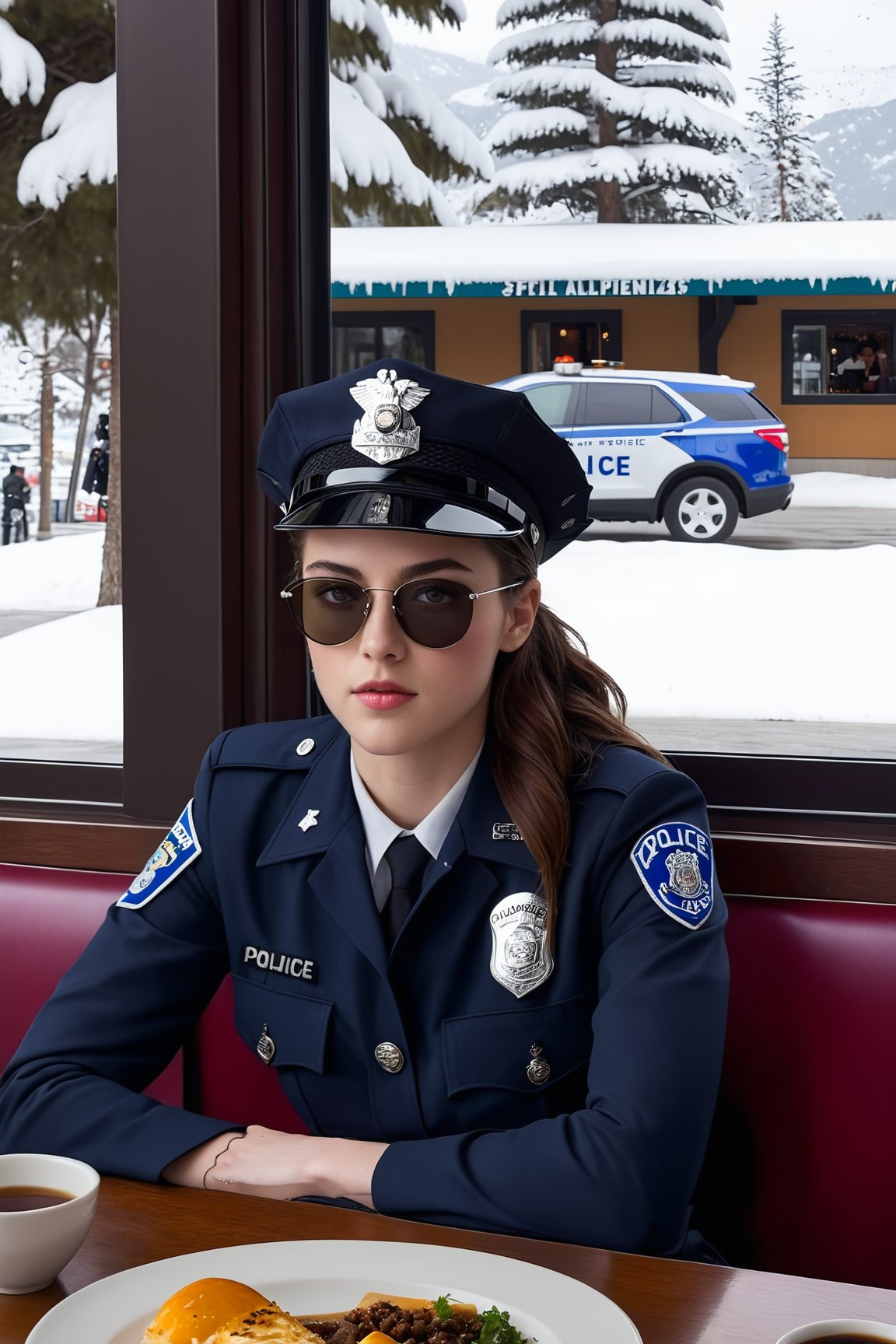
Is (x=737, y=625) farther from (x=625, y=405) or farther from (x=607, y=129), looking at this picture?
(x=607, y=129)

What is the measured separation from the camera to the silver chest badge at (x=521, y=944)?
58.1 inches

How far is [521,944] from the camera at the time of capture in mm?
1480

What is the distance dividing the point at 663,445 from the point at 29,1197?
1.47 metres

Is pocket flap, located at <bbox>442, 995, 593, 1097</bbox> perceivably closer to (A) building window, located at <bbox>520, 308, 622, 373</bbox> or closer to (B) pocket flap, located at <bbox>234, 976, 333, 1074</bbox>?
(B) pocket flap, located at <bbox>234, 976, 333, 1074</bbox>

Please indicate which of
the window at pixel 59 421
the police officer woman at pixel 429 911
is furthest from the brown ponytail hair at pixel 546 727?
the window at pixel 59 421

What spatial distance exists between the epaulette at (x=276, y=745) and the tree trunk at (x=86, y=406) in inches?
30.1

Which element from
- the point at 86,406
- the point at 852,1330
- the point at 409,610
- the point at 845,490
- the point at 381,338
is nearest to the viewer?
the point at 852,1330

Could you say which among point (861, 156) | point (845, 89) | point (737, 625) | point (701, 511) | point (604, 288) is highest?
point (845, 89)

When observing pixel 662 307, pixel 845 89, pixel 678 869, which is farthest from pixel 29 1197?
pixel 845 89

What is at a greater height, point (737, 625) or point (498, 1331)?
point (737, 625)

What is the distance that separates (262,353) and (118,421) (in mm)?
321

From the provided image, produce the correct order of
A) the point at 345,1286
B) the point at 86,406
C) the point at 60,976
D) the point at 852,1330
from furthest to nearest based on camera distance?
the point at 86,406, the point at 60,976, the point at 345,1286, the point at 852,1330

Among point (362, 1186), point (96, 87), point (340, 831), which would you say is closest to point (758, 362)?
point (340, 831)

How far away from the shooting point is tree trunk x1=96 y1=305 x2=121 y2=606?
2.24 m
